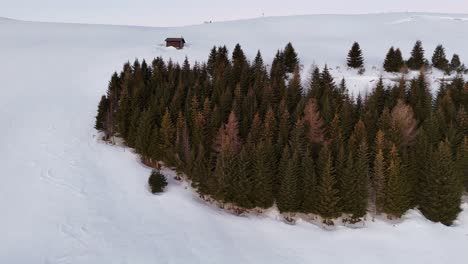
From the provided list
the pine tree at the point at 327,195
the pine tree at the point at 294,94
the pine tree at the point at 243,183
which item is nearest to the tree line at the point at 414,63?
the pine tree at the point at 294,94

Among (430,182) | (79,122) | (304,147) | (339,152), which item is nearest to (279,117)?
(304,147)

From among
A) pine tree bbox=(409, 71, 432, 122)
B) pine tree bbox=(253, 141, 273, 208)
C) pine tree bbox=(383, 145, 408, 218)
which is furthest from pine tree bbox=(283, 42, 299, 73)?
pine tree bbox=(383, 145, 408, 218)

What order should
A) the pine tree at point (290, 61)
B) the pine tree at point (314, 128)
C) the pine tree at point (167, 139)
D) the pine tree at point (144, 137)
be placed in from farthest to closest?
the pine tree at point (290, 61)
the pine tree at point (144, 137)
the pine tree at point (314, 128)
the pine tree at point (167, 139)

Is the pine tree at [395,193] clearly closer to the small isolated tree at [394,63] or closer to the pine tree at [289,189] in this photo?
the pine tree at [289,189]

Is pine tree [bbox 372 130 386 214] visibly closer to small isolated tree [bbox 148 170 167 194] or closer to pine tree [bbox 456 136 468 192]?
pine tree [bbox 456 136 468 192]

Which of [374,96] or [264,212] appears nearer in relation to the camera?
[264,212]

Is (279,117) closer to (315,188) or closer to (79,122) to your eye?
(315,188)
